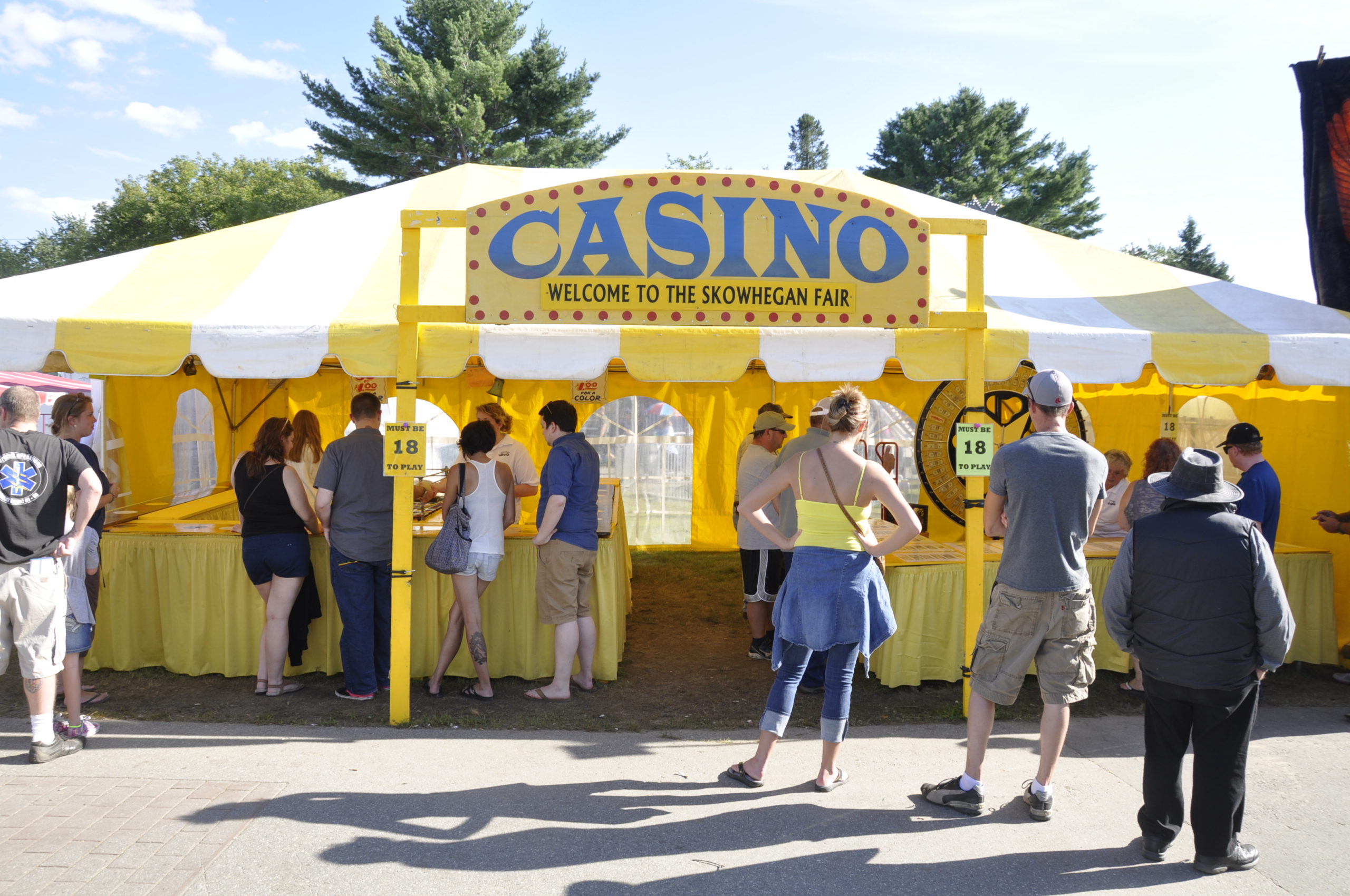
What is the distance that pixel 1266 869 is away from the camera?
3211mm

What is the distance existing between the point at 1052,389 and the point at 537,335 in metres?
2.59

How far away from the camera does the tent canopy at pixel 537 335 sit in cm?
465

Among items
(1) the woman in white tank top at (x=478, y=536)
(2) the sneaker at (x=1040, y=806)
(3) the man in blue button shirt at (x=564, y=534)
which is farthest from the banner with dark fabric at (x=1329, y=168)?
(1) the woman in white tank top at (x=478, y=536)

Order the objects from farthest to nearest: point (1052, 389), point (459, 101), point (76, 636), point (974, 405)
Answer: point (459, 101) < point (974, 405) < point (76, 636) < point (1052, 389)

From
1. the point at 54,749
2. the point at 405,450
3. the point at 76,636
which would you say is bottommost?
the point at 54,749

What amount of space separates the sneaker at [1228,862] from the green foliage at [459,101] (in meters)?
23.1

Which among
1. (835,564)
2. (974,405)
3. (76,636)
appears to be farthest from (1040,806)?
(76,636)

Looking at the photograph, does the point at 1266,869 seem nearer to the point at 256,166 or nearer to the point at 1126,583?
the point at 1126,583

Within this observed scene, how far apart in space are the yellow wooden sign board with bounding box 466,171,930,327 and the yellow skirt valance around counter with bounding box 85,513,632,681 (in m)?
1.68

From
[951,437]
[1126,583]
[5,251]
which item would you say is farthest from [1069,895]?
[5,251]

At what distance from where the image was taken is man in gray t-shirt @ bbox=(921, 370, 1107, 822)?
3457 mm

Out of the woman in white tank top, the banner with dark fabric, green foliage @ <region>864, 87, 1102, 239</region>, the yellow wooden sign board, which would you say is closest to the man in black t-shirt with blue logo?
the woman in white tank top

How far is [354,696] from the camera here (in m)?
5.10

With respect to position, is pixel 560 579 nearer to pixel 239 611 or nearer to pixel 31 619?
pixel 239 611
